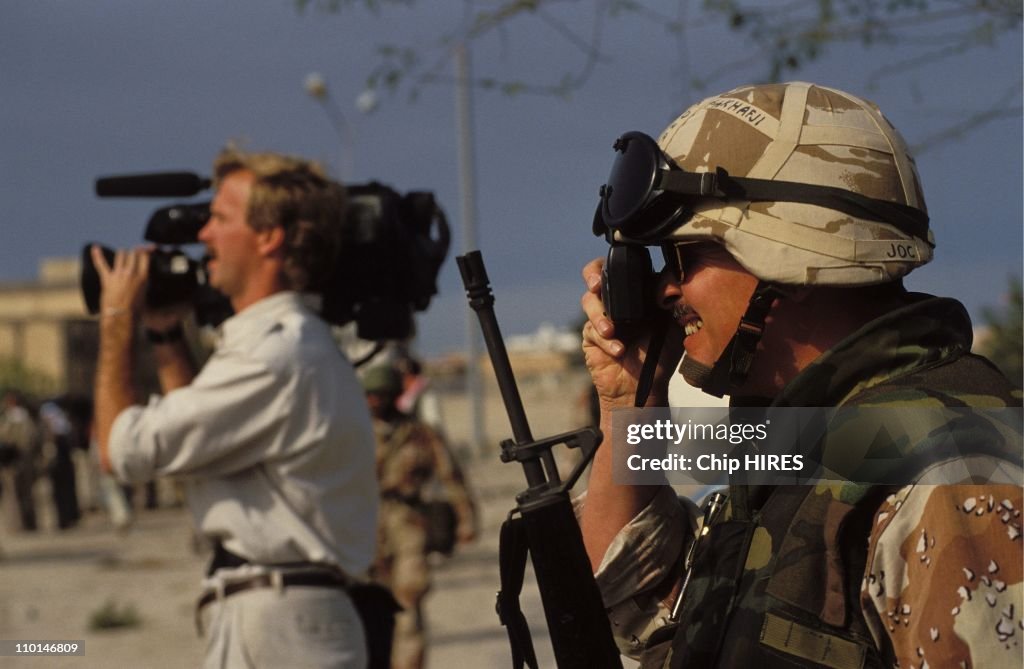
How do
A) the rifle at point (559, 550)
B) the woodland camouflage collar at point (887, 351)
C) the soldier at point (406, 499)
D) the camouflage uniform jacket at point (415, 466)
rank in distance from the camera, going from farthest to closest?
1. the camouflage uniform jacket at point (415, 466)
2. the soldier at point (406, 499)
3. the rifle at point (559, 550)
4. the woodland camouflage collar at point (887, 351)

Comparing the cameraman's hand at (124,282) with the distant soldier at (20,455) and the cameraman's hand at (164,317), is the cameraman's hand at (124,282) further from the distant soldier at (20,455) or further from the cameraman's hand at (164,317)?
the distant soldier at (20,455)

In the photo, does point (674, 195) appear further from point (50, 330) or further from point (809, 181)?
point (50, 330)

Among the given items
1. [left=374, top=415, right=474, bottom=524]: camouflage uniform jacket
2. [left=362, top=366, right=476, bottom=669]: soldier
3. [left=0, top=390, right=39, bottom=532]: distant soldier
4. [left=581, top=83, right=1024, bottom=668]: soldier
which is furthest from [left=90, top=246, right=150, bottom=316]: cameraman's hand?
[left=0, top=390, right=39, bottom=532]: distant soldier

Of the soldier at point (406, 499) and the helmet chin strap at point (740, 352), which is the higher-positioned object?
the helmet chin strap at point (740, 352)

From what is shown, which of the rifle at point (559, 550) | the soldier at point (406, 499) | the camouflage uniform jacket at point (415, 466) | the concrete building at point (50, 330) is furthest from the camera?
the concrete building at point (50, 330)

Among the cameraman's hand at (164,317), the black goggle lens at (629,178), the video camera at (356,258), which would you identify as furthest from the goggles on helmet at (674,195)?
the cameraman's hand at (164,317)

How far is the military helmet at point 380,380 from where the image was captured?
6.91m

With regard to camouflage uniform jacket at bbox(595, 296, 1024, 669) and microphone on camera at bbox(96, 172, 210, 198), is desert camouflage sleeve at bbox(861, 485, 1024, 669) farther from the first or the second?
microphone on camera at bbox(96, 172, 210, 198)

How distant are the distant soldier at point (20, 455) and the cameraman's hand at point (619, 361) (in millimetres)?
16379

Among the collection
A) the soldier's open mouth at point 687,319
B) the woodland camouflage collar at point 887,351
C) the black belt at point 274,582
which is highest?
the soldier's open mouth at point 687,319

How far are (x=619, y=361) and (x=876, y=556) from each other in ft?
1.90

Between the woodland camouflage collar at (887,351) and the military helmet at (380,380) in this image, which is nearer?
the woodland camouflage collar at (887,351)

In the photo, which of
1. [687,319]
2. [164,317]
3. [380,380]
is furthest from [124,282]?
[380,380]

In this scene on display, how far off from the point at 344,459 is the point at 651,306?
4.77 ft
